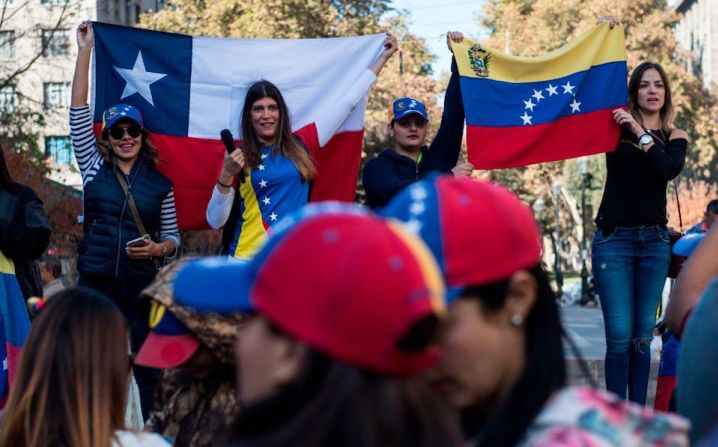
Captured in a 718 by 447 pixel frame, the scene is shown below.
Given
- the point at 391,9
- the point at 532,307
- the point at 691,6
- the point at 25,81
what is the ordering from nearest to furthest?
the point at 532,307 < the point at 391,9 < the point at 25,81 < the point at 691,6

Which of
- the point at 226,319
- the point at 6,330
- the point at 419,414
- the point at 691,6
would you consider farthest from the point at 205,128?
the point at 691,6

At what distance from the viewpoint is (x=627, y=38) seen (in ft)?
136

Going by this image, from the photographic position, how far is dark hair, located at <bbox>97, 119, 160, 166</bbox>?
21.8ft

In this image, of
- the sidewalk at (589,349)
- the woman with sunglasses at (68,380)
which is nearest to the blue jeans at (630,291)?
the sidewalk at (589,349)

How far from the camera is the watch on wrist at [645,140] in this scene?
6766 millimetres

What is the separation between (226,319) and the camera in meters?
4.05

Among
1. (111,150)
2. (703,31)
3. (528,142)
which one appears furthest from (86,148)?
(703,31)

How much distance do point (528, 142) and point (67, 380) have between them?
4870mm

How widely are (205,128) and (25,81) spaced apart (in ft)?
167

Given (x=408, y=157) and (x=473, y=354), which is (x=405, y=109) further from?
(x=473, y=354)

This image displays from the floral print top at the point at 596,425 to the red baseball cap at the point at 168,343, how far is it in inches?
81.5

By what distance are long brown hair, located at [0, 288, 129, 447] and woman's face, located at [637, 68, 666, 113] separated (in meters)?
4.42

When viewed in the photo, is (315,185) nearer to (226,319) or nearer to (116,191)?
(116,191)

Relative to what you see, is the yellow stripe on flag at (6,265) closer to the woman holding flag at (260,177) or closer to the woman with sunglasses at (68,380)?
the woman holding flag at (260,177)
